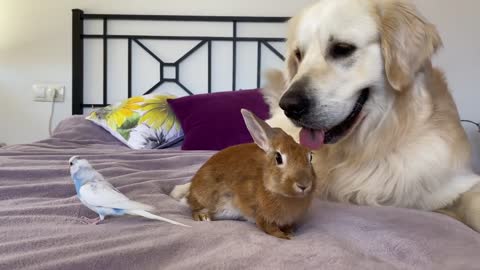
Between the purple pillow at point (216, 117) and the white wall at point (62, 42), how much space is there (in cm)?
86

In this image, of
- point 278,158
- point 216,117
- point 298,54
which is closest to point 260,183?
point 278,158

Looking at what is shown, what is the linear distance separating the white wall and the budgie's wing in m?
2.15

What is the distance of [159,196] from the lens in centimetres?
108

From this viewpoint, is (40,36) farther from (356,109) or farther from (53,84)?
(356,109)

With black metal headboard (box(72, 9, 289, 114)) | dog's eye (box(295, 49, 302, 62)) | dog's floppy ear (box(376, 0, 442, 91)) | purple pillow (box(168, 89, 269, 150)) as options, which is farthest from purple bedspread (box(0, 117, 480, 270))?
black metal headboard (box(72, 9, 289, 114))

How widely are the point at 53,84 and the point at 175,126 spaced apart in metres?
1.17

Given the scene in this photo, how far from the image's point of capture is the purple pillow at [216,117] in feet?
6.51

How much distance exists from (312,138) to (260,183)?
13.9 inches

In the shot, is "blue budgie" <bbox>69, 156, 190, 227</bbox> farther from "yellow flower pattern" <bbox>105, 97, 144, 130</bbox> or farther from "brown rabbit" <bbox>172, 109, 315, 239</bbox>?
"yellow flower pattern" <bbox>105, 97, 144, 130</bbox>

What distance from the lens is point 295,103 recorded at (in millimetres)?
1053

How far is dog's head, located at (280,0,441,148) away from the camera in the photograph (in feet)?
3.52

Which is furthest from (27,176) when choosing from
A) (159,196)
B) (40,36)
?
(40,36)

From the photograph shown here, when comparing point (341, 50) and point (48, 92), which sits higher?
point (341, 50)

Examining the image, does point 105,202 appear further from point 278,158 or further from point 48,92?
point 48,92
